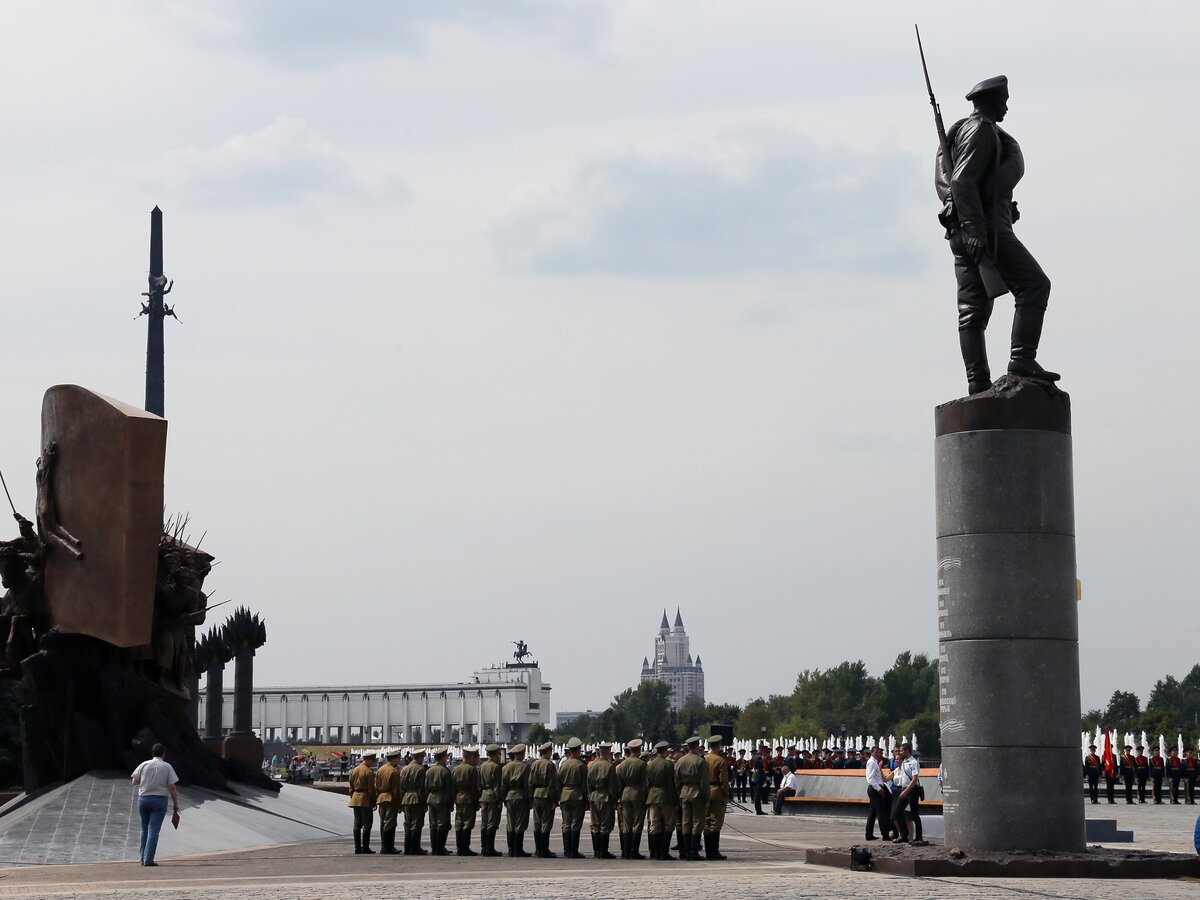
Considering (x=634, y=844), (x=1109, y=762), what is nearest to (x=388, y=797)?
(x=634, y=844)

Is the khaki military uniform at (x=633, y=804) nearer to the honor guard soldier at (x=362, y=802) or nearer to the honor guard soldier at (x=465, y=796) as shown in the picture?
the honor guard soldier at (x=465, y=796)

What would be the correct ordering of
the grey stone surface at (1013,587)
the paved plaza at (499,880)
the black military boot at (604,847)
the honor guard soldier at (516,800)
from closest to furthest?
the paved plaza at (499,880)
the grey stone surface at (1013,587)
the black military boot at (604,847)
the honor guard soldier at (516,800)

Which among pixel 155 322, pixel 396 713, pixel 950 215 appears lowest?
pixel 396 713

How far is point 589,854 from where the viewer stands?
2022 cm

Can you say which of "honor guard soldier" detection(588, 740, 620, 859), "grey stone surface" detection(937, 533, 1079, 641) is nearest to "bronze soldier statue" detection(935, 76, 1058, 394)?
"grey stone surface" detection(937, 533, 1079, 641)

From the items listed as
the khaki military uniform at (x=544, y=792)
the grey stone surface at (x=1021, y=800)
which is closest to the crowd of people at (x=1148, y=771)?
the khaki military uniform at (x=544, y=792)

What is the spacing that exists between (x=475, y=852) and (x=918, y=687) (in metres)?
124

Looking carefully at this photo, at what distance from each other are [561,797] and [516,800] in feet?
2.04

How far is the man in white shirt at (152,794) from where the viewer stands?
17.7m

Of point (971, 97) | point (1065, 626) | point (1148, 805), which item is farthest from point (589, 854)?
point (1148, 805)

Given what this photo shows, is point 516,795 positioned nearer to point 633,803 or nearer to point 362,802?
point 633,803

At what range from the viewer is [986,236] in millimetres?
16047

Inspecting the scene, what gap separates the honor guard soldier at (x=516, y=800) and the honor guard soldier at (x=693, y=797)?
2.32 metres

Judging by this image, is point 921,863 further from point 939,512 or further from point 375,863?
point 375,863
